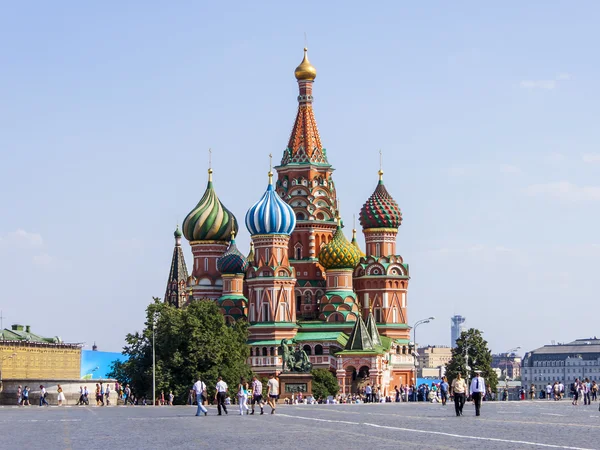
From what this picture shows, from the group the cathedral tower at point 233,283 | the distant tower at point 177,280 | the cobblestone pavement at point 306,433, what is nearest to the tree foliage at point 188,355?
the cathedral tower at point 233,283

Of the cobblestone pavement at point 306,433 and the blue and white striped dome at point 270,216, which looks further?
the blue and white striped dome at point 270,216

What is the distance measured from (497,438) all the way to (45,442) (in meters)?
8.69

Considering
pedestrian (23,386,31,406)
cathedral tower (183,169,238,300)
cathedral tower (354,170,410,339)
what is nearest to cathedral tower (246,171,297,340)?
cathedral tower (183,169,238,300)

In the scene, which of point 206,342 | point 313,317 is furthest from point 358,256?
point 206,342

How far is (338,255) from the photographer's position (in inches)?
4070

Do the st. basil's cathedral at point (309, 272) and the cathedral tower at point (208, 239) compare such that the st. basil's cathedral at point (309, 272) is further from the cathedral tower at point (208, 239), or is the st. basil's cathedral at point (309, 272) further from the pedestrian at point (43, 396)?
the pedestrian at point (43, 396)

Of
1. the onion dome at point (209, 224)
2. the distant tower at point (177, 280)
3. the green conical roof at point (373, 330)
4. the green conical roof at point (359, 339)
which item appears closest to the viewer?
the green conical roof at point (359, 339)

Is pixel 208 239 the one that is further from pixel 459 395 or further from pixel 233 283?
pixel 459 395

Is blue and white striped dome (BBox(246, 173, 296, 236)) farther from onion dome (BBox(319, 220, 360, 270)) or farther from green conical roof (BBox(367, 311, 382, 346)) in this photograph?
green conical roof (BBox(367, 311, 382, 346))

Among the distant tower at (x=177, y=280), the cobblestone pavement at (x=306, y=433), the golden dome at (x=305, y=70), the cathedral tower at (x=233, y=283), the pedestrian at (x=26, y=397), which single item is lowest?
the cobblestone pavement at (x=306, y=433)

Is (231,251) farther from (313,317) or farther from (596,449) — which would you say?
(596,449)

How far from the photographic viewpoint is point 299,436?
26.8 m

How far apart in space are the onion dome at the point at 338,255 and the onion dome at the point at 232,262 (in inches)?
242

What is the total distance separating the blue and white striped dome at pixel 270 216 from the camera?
9938 cm
